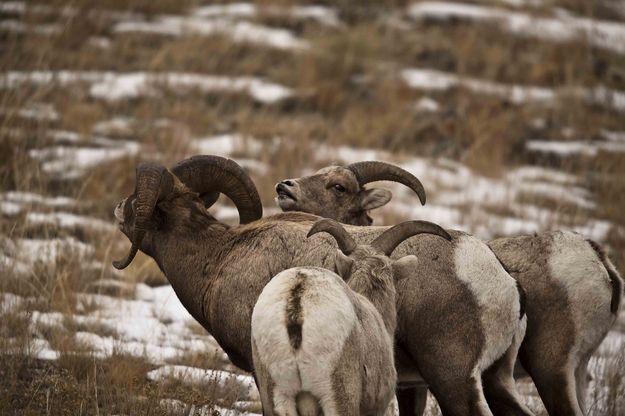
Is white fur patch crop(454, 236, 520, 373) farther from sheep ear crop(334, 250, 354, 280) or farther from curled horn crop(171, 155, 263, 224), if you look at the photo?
curled horn crop(171, 155, 263, 224)

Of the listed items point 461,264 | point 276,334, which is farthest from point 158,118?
point 276,334

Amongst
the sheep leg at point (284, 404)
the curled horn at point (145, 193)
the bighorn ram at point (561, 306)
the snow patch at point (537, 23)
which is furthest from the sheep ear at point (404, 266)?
the snow patch at point (537, 23)

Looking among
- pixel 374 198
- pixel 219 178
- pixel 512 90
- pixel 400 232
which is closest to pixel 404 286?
pixel 400 232

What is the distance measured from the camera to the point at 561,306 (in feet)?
22.2

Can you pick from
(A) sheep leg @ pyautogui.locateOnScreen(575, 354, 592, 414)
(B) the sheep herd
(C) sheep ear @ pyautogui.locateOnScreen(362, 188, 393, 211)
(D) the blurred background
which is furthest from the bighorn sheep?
(C) sheep ear @ pyautogui.locateOnScreen(362, 188, 393, 211)

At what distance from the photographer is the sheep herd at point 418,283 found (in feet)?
20.4

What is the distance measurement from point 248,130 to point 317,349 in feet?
33.5

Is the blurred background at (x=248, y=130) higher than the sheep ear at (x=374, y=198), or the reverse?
the sheep ear at (x=374, y=198)

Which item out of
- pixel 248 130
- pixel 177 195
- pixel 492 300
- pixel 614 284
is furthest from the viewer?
pixel 248 130

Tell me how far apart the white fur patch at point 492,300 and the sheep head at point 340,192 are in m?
1.41

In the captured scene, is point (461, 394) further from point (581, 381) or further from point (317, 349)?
point (317, 349)

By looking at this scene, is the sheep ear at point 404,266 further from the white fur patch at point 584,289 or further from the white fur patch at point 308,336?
the white fur patch at point 584,289

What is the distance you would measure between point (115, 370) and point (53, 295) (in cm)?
184

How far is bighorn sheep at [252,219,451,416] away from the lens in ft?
16.1
